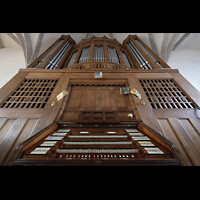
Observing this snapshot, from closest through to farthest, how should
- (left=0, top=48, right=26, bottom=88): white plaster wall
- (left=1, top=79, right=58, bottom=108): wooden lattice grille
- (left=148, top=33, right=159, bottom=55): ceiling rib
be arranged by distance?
(left=1, top=79, right=58, bottom=108): wooden lattice grille < (left=0, top=48, right=26, bottom=88): white plaster wall < (left=148, top=33, right=159, bottom=55): ceiling rib

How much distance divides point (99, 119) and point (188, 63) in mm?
6819

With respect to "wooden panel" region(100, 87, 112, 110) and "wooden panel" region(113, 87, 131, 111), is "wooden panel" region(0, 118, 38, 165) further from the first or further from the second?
"wooden panel" region(113, 87, 131, 111)

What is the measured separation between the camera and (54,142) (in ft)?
5.52

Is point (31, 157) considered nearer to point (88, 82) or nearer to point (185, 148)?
point (185, 148)

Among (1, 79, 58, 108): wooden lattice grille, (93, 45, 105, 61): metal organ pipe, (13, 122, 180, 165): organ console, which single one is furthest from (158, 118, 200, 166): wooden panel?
(93, 45, 105, 61): metal organ pipe

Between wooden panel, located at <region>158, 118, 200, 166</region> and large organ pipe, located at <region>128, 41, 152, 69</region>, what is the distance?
326cm

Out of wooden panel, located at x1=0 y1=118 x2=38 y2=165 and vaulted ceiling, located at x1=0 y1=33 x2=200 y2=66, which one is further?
vaulted ceiling, located at x1=0 y1=33 x2=200 y2=66

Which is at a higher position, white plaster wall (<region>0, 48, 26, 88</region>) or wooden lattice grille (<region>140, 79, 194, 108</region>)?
white plaster wall (<region>0, 48, 26, 88</region>)

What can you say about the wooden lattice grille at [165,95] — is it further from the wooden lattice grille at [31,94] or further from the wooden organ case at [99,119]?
the wooden lattice grille at [31,94]

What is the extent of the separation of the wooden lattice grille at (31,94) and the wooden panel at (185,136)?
9.83 ft

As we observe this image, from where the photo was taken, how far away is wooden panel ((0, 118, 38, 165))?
1851 millimetres

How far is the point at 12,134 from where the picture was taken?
2.17 metres

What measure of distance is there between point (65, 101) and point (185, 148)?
279 centimetres
